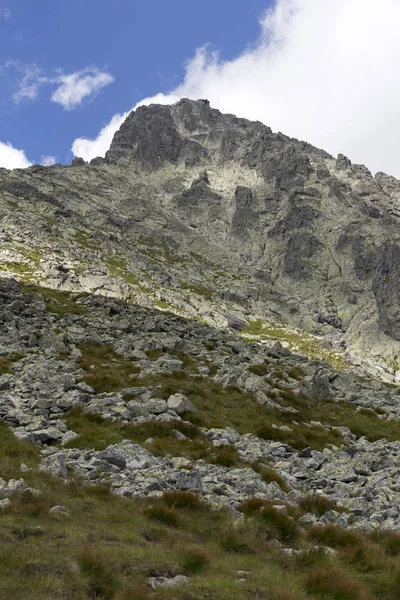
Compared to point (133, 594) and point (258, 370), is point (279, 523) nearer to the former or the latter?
point (133, 594)

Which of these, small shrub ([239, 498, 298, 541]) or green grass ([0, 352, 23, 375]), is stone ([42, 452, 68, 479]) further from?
green grass ([0, 352, 23, 375])

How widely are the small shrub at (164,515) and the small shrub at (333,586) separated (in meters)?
3.72

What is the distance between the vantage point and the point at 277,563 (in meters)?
10.4

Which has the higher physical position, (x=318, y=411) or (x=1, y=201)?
(x=1, y=201)

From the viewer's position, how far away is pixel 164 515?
38.9ft

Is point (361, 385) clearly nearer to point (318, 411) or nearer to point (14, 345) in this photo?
point (318, 411)

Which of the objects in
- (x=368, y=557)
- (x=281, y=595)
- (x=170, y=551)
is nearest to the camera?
(x=281, y=595)

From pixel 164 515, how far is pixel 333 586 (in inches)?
179

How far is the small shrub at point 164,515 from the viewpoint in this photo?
11742 mm

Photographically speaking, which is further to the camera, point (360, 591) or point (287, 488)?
point (287, 488)

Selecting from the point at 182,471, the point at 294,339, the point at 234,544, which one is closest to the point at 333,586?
the point at 234,544

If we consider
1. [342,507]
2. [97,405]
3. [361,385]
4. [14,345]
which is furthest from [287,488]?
[361,385]

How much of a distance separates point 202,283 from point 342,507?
183 m

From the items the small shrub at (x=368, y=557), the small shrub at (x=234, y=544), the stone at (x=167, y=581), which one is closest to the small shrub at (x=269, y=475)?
the small shrub at (x=368, y=557)
